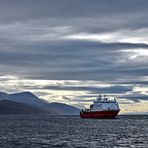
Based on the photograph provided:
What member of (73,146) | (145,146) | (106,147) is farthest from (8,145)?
(145,146)

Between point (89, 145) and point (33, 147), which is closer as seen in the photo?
point (33, 147)

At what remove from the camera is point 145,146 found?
3664 inches

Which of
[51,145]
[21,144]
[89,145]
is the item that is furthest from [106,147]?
[21,144]

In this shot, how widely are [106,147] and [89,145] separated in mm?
5328

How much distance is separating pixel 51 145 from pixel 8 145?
28.4 feet

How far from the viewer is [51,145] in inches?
3698

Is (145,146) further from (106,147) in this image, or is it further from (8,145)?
(8,145)

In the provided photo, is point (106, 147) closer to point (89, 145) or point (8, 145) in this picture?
point (89, 145)

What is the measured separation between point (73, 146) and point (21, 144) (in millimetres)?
11413

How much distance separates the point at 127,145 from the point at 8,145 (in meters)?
24.2

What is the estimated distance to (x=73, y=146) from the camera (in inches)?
3642

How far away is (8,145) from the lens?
93500 mm

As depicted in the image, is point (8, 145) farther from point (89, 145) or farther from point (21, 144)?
point (89, 145)

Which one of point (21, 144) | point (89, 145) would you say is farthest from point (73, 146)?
point (21, 144)
